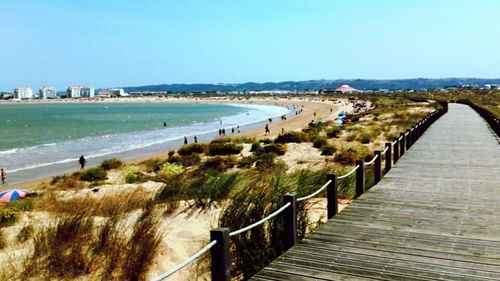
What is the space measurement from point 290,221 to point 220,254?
5.55ft

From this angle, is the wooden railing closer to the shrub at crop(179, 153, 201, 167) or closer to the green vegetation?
the shrub at crop(179, 153, 201, 167)

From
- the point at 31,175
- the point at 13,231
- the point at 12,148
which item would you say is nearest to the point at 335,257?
the point at 13,231

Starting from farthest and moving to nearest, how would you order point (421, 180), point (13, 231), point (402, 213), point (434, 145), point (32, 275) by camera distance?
point (434, 145), point (421, 180), point (13, 231), point (402, 213), point (32, 275)

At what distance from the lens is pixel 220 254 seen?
434cm

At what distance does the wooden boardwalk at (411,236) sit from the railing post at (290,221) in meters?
0.11

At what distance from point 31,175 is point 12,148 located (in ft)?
63.8

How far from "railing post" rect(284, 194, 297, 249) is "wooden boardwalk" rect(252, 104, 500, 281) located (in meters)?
0.11

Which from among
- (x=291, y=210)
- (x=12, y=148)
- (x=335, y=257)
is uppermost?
(x=291, y=210)

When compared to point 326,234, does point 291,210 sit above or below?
above

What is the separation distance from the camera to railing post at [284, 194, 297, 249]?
5816 mm

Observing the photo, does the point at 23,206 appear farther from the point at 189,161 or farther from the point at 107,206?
the point at 189,161

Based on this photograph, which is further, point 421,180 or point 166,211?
point 421,180

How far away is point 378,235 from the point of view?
21.3ft

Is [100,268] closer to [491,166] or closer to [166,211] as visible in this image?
[166,211]
